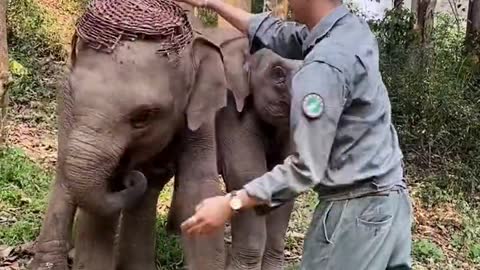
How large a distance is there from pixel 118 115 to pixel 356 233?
1.26m

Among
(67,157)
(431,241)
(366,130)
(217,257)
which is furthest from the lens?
(431,241)

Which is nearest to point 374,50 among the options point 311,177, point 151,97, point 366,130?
point 366,130

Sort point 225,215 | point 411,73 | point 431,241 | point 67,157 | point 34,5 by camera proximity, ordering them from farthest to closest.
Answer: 1. point 34,5
2. point 411,73
3. point 431,241
4. point 67,157
5. point 225,215

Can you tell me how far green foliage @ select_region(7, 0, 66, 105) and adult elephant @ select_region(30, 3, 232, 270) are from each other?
4.43 m

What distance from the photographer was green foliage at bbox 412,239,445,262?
247 inches

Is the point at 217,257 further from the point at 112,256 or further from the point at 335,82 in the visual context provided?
the point at 335,82

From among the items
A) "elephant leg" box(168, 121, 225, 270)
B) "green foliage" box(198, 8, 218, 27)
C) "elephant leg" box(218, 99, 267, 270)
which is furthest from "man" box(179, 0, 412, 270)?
"green foliage" box(198, 8, 218, 27)

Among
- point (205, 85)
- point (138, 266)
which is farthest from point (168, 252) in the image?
point (205, 85)

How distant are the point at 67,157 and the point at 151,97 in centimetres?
44

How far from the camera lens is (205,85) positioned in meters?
4.42

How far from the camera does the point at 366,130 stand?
122 inches

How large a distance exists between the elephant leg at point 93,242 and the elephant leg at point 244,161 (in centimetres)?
68

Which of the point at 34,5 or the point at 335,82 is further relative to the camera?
the point at 34,5

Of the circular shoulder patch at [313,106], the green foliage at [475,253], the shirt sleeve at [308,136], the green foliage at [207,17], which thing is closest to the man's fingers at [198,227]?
the shirt sleeve at [308,136]
